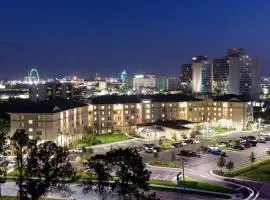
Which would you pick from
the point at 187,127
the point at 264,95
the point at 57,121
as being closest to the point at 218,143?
the point at 187,127

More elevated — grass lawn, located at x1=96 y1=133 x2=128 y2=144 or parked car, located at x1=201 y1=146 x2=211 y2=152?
grass lawn, located at x1=96 y1=133 x2=128 y2=144

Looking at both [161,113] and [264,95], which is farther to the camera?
[264,95]

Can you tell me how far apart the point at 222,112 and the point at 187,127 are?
953 cm

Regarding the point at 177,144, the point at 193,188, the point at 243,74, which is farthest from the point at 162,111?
the point at 243,74

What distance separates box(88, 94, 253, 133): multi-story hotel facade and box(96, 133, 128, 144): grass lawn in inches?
98.3

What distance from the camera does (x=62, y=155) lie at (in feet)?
64.6

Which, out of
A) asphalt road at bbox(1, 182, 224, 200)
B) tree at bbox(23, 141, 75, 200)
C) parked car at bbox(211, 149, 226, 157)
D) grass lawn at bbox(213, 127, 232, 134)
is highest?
tree at bbox(23, 141, 75, 200)

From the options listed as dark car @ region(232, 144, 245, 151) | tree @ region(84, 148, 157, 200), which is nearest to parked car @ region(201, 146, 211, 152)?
dark car @ region(232, 144, 245, 151)

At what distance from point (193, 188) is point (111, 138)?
18.8m

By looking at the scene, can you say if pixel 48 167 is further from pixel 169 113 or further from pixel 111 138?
pixel 169 113

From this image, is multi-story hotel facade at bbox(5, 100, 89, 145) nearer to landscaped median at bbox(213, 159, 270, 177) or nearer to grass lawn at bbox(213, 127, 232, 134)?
landscaped median at bbox(213, 159, 270, 177)

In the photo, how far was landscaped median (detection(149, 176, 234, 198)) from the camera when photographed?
2242cm

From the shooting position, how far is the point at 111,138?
4144 centimetres

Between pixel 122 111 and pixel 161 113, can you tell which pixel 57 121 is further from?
pixel 161 113
